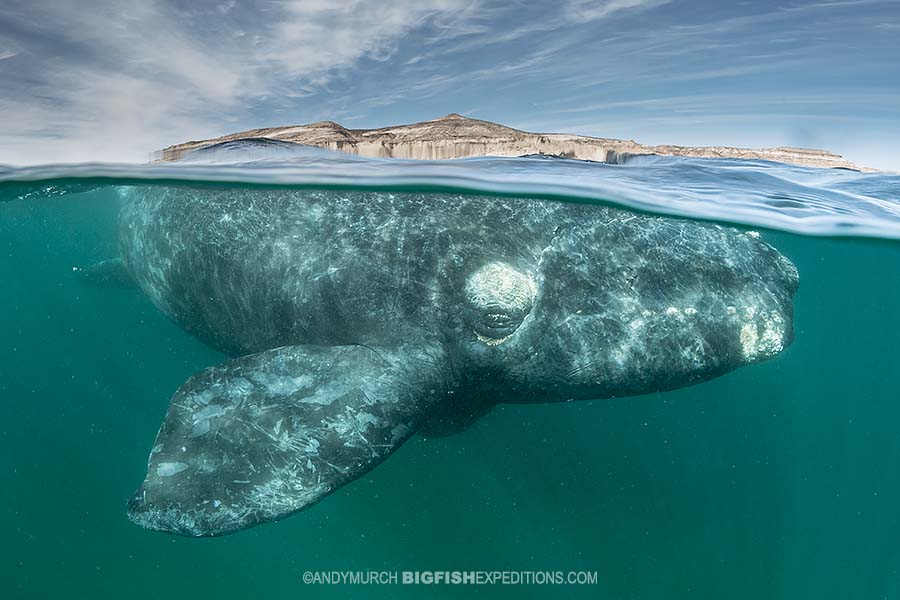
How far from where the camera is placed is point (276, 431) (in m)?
5.46

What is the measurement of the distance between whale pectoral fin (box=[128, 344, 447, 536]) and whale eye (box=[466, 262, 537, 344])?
784 millimetres

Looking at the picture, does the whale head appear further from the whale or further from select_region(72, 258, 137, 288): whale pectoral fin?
select_region(72, 258, 137, 288): whale pectoral fin

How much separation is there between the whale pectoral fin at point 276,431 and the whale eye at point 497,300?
0.78 m

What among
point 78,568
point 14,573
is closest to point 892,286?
point 78,568

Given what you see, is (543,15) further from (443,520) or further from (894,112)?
(443,520)

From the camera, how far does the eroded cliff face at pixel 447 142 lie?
28.9 ft

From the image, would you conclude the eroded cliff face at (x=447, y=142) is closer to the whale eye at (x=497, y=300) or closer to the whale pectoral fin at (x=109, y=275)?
the whale eye at (x=497, y=300)

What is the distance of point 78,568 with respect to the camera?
1455cm

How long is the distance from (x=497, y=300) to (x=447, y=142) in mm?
4024

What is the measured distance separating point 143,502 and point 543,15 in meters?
6.71

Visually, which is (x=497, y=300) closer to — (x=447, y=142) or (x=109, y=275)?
(x=447, y=142)

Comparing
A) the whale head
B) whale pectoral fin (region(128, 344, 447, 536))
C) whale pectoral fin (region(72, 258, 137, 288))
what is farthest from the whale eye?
whale pectoral fin (region(72, 258, 137, 288))

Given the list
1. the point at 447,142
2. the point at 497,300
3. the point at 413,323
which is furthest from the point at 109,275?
the point at 497,300

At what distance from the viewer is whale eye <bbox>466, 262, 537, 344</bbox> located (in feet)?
21.4
